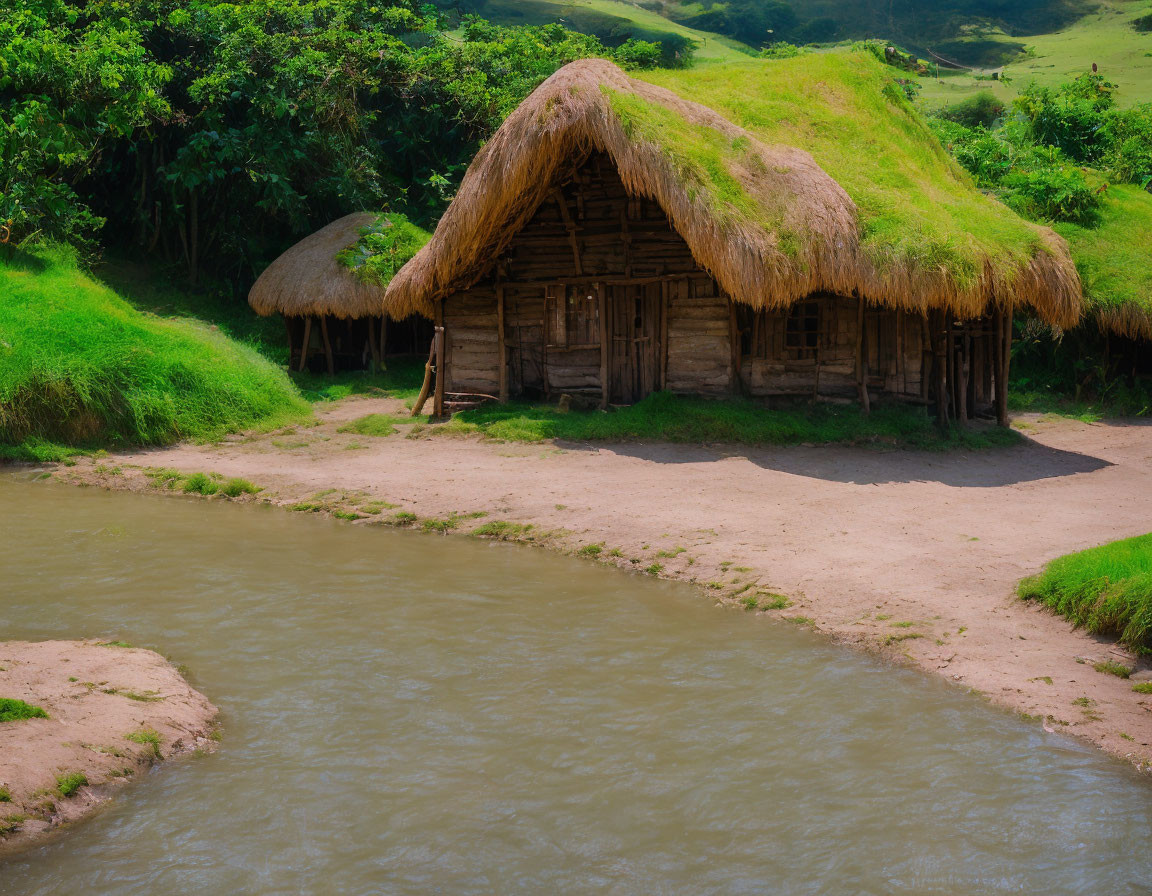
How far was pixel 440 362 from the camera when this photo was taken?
1394 cm

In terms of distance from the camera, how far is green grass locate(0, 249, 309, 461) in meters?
11.7

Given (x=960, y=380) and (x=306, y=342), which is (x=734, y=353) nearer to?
(x=960, y=380)

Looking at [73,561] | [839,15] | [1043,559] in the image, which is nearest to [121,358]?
[73,561]

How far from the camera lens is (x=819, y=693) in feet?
18.6

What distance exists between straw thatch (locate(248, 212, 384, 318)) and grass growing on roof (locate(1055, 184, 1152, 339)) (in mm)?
10623

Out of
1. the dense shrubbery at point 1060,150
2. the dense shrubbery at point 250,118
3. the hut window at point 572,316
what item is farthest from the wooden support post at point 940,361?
the dense shrubbery at point 250,118

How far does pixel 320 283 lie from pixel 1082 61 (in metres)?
32.2

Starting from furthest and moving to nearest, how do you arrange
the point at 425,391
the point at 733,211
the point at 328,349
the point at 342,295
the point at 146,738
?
1. the point at 328,349
2. the point at 342,295
3. the point at 425,391
4. the point at 733,211
5. the point at 146,738

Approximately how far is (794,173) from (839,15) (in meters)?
43.8

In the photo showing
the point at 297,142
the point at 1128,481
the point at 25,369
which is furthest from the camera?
the point at 297,142

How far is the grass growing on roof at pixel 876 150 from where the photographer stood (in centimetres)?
1132

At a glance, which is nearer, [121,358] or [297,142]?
[121,358]

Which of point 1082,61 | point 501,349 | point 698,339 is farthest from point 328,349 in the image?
point 1082,61

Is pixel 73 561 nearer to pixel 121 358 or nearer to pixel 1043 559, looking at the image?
pixel 121 358
